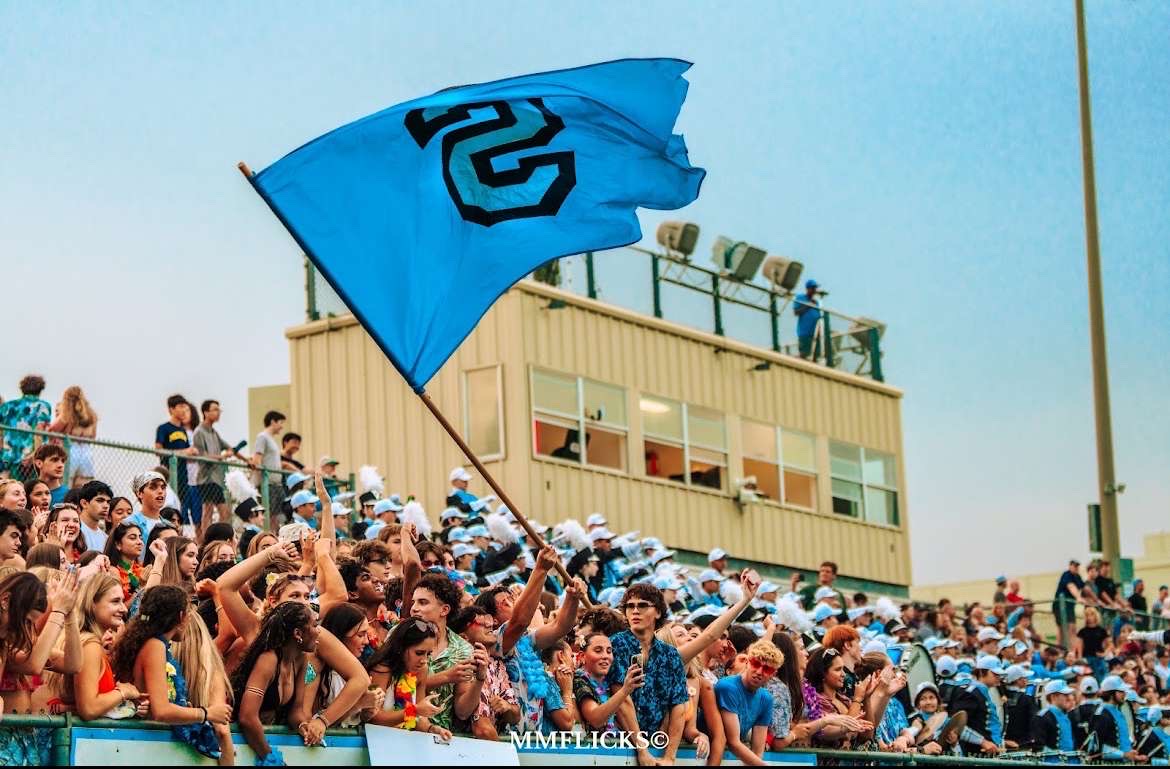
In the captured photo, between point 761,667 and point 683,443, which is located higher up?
point 683,443

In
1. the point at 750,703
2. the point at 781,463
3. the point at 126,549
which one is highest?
the point at 781,463

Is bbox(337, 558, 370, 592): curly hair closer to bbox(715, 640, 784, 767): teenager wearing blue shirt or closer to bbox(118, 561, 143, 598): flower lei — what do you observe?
bbox(118, 561, 143, 598): flower lei

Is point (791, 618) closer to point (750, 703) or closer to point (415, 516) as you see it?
point (415, 516)

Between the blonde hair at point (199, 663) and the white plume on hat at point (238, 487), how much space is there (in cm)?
952

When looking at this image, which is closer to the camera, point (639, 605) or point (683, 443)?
point (639, 605)

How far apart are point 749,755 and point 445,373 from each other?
18047 mm

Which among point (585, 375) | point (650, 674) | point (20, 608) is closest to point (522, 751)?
point (650, 674)

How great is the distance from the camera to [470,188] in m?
12.9

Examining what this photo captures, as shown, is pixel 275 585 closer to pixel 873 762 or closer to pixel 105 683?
pixel 105 683

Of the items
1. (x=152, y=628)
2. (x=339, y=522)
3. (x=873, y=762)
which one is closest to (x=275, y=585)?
(x=152, y=628)

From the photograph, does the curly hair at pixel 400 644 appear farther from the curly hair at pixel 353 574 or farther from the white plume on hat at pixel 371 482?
the white plume on hat at pixel 371 482

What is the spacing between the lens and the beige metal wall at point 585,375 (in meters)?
30.5

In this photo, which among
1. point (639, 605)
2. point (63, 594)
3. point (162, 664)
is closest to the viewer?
point (63, 594)

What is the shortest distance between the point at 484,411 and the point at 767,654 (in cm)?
1728
